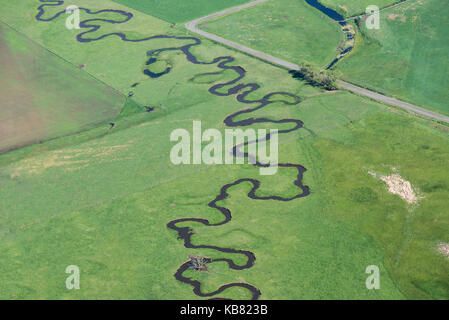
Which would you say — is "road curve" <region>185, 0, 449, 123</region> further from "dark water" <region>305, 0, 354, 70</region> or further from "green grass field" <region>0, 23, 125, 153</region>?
"green grass field" <region>0, 23, 125, 153</region>

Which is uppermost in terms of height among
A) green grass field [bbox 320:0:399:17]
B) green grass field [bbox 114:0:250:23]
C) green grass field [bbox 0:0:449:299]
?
green grass field [bbox 320:0:399:17]

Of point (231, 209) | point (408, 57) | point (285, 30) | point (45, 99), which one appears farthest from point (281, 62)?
point (231, 209)

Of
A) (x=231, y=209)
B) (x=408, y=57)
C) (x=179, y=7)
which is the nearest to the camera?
(x=231, y=209)

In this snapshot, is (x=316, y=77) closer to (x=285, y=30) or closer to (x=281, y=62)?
(x=281, y=62)

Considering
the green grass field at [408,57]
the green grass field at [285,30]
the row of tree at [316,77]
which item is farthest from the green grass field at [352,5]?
the row of tree at [316,77]

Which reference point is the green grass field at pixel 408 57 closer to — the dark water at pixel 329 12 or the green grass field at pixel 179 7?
the dark water at pixel 329 12

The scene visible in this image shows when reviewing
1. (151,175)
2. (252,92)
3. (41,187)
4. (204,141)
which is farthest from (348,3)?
(41,187)

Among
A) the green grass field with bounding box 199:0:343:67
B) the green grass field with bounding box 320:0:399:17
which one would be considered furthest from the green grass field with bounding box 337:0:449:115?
the green grass field with bounding box 199:0:343:67
